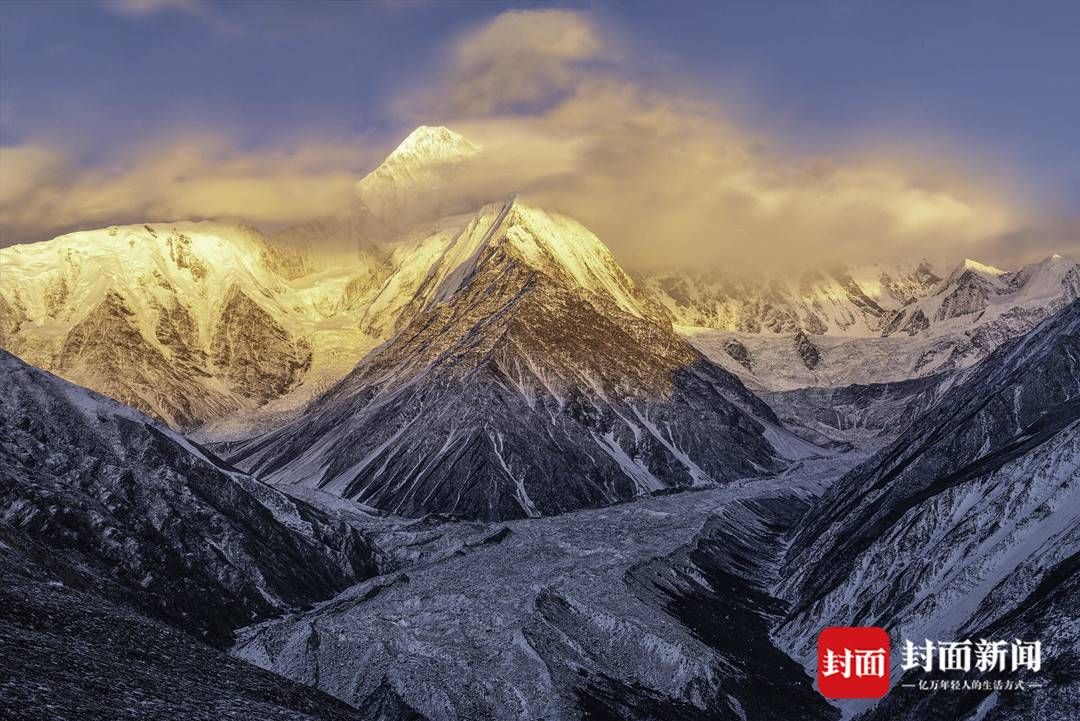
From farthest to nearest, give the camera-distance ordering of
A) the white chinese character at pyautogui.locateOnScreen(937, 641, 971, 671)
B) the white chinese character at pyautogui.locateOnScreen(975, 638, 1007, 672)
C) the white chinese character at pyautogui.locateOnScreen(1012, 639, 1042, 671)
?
the white chinese character at pyautogui.locateOnScreen(937, 641, 971, 671)
the white chinese character at pyautogui.locateOnScreen(975, 638, 1007, 672)
the white chinese character at pyautogui.locateOnScreen(1012, 639, 1042, 671)

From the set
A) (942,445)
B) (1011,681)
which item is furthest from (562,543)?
(1011,681)

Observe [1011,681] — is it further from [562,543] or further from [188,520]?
[562,543]

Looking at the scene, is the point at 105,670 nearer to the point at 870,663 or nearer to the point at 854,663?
the point at 870,663

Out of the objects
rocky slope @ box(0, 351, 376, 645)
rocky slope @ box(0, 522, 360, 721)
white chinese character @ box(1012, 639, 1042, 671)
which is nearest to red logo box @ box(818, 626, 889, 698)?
white chinese character @ box(1012, 639, 1042, 671)

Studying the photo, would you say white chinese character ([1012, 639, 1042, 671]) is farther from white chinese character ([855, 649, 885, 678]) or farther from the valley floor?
the valley floor

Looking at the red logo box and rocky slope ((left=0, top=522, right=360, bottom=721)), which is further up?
the red logo box

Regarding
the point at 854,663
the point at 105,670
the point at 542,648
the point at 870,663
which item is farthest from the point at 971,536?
the point at 105,670
